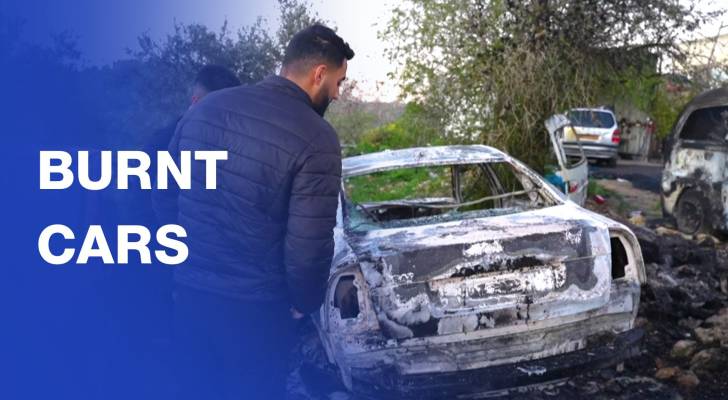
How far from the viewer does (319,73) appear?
254cm

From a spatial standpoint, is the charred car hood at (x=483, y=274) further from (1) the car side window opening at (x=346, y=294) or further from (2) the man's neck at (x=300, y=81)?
(2) the man's neck at (x=300, y=81)

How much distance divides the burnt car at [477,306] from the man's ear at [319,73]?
4.26 feet

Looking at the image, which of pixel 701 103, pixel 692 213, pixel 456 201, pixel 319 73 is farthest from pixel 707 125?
pixel 319 73

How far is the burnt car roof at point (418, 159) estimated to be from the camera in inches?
186

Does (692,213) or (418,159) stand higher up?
(418,159)

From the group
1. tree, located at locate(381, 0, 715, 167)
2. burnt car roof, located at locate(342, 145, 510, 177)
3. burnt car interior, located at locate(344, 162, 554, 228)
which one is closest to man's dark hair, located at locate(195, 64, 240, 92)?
burnt car roof, located at locate(342, 145, 510, 177)

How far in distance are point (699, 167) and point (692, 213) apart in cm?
63

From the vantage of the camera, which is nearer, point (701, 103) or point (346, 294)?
point (346, 294)

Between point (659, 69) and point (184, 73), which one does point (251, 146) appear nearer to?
point (184, 73)

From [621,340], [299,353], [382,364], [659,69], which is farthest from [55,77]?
[659,69]

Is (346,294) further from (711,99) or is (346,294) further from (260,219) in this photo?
(711,99)

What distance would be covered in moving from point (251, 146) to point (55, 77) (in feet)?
24.4

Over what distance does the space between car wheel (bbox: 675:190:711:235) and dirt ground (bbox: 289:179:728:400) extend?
3.56ft

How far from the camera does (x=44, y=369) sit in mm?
4531
